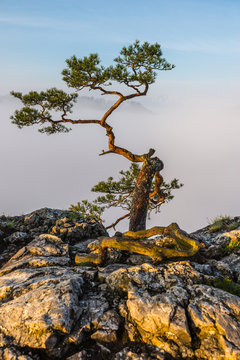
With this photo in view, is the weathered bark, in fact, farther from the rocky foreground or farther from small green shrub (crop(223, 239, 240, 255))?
the rocky foreground

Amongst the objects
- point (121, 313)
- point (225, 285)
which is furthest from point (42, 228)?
point (225, 285)

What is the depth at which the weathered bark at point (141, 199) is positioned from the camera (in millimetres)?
12586

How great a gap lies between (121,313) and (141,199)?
7.69m

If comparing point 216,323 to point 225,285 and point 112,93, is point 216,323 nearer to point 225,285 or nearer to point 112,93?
point 225,285

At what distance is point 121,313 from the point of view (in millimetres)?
5309

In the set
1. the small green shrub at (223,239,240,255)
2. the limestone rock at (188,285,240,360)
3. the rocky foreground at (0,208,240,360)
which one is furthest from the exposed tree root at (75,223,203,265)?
the small green shrub at (223,239,240,255)

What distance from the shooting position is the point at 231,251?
28.0 feet

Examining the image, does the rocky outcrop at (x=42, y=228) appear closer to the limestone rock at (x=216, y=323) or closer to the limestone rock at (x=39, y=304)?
the limestone rock at (x=39, y=304)

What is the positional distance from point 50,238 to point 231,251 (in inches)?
255

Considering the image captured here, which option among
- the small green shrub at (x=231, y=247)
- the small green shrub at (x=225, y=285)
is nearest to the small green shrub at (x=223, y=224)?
the small green shrub at (x=231, y=247)

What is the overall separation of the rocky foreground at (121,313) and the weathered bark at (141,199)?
17.6 feet

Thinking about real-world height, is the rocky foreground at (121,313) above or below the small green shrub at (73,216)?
below

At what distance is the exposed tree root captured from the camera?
6930 mm

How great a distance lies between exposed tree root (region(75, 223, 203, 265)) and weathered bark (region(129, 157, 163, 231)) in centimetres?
419
